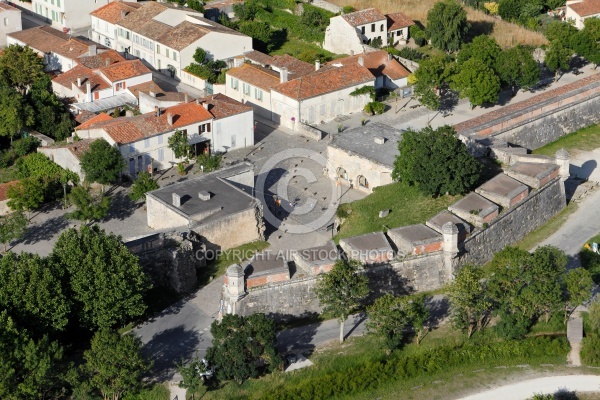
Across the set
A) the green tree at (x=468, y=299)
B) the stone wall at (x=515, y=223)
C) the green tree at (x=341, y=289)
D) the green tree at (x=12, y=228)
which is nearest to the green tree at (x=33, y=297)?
the green tree at (x=12, y=228)

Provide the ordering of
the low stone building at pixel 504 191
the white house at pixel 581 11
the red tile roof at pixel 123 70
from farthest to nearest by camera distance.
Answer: the white house at pixel 581 11 → the red tile roof at pixel 123 70 → the low stone building at pixel 504 191

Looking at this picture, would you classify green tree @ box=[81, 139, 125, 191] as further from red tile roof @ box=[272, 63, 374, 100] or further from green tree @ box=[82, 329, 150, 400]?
green tree @ box=[82, 329, 150, 400]

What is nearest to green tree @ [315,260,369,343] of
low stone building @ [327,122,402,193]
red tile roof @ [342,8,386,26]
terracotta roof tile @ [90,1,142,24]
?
low stone building @ [327,122,402,193]

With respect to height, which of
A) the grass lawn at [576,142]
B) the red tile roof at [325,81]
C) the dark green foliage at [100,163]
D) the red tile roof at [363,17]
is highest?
the red tile roof at [363,17]

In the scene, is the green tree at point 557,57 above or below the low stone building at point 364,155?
above

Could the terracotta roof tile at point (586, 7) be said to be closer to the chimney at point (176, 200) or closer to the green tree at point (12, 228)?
the chimney at point (176, 200)

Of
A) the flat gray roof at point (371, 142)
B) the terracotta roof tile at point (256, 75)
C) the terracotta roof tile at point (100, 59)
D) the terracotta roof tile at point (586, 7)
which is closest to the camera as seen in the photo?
the flat gray roof at point (371, 142)

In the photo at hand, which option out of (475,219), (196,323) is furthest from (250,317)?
(475,219)

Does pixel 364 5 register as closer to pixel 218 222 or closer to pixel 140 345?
pixel 218 222
